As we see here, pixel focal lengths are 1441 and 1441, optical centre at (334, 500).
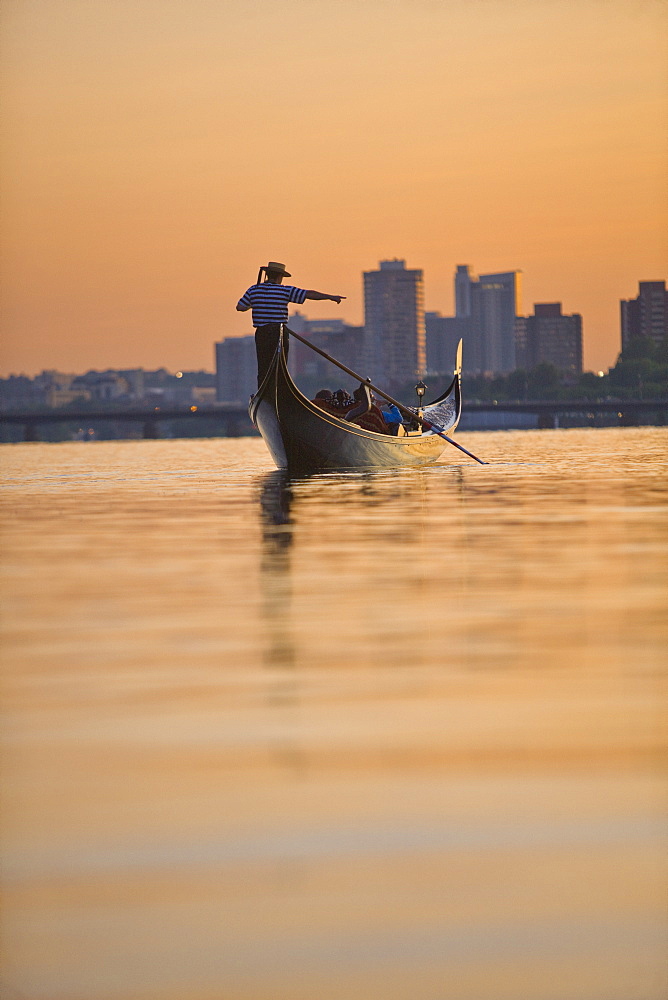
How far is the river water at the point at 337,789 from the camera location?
2.95 m

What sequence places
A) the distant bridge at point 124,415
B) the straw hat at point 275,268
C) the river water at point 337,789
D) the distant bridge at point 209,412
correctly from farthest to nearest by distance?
the distant bridge at point 209,412
the distant bridge at point 124,415
the straw hat at point 275,268
the river water at point 337,789

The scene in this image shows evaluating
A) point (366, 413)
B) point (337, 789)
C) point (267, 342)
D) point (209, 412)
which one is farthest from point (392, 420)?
point (209, 412)

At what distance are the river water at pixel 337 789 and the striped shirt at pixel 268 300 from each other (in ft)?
58.1

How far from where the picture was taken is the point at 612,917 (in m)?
3.12

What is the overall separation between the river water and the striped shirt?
58.1 feet

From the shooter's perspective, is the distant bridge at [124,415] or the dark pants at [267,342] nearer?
the dark pants at [267,342]

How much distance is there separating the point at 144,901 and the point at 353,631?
437 centimetres

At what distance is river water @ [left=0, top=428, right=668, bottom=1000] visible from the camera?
295 centimetres

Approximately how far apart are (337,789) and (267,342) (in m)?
24.2

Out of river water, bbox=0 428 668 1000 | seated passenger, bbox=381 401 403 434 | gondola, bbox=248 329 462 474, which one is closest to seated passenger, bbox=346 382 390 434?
gondola, bbox=248 329 462 474

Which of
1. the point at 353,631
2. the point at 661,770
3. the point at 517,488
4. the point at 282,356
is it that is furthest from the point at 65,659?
the point at 282,356

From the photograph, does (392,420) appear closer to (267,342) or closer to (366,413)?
(366,413)

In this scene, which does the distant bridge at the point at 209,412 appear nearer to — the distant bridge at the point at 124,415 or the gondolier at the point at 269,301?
the distant bridge at the point at 124,415

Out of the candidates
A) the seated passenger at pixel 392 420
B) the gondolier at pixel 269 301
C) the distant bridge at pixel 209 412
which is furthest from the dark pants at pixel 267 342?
the distant bridge at pixel 209 412
